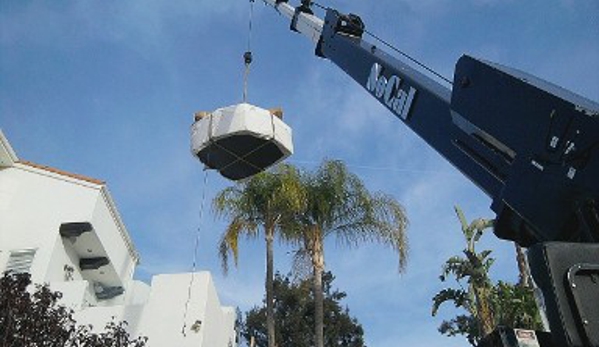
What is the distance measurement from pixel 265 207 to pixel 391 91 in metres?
11.3

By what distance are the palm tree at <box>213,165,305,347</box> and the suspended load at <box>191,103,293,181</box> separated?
26.8ft

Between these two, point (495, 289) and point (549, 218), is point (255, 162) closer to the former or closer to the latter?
point (549, 218)

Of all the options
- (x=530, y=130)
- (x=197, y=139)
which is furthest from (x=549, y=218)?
(x=197, y=139)

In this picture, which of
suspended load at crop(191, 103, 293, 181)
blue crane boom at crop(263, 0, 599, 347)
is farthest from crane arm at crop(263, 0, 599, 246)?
suspended load at crop(191, 103, 293, 181)

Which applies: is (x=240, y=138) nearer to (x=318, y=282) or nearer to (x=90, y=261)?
(x=318, y=282)

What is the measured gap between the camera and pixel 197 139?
327 inches

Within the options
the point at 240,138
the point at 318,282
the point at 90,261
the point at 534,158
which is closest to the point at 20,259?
the point at 90,261

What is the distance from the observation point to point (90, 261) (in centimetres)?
2173

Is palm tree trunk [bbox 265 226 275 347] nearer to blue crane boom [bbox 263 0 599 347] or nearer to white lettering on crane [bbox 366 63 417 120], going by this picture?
white lettering on crane [bbox 366 63 417 120]

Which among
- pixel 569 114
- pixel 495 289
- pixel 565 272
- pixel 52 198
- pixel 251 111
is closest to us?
pixel 565 272

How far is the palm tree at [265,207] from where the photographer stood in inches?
679

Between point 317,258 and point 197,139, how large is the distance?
9557 mm

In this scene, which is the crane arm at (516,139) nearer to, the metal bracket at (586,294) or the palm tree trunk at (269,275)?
the metal bracket at (586,294)

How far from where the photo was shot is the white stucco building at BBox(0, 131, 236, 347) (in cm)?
1670
